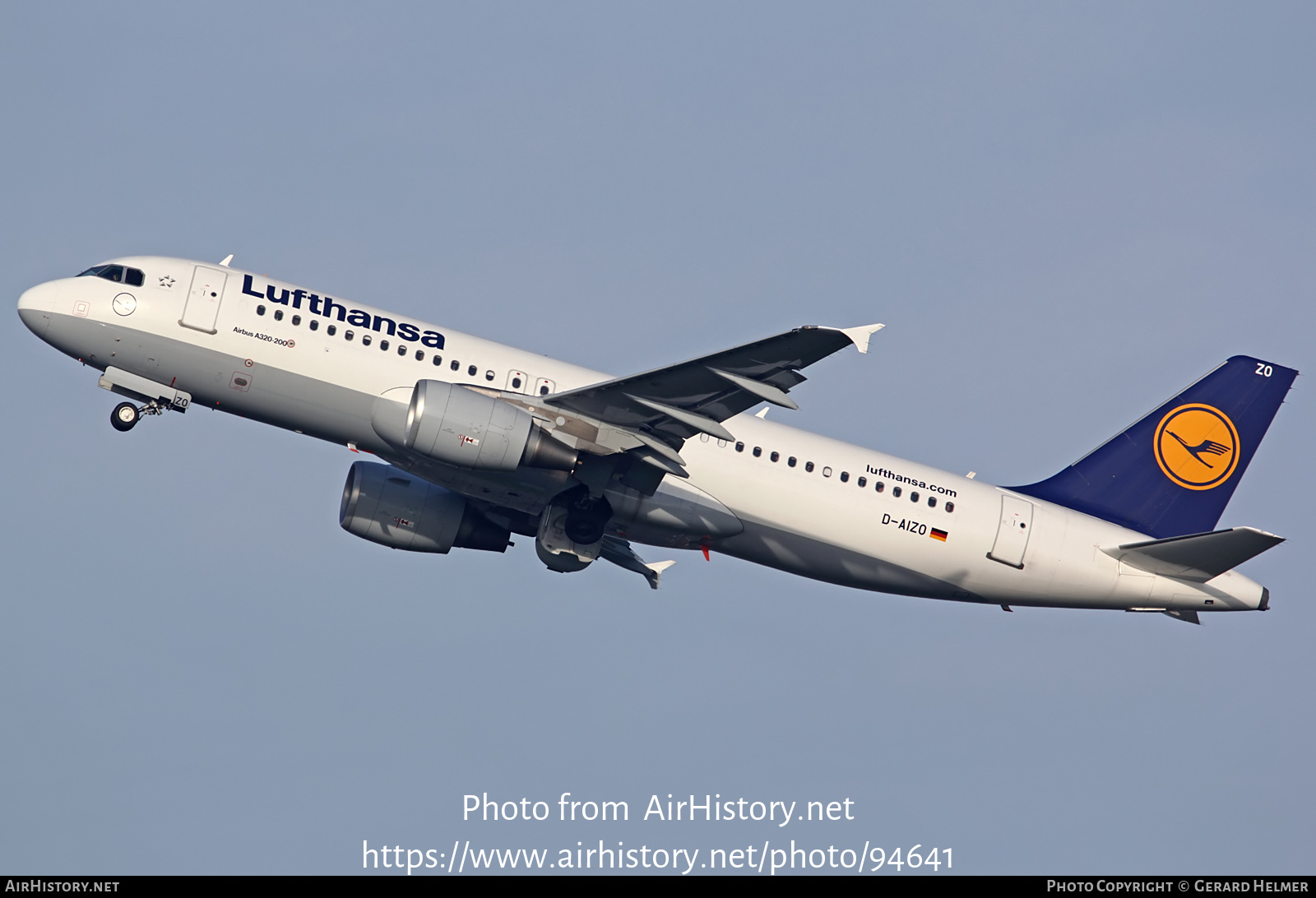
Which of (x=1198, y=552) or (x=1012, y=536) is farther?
(x=1012, y=536)

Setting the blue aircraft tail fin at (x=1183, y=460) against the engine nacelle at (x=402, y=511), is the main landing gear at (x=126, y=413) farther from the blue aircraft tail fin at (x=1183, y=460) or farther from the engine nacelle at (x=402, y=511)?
the blue aircraft tail fin at (x=1183, y=460)

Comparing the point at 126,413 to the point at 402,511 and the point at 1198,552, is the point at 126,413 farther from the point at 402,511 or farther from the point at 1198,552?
the point at 1198,552

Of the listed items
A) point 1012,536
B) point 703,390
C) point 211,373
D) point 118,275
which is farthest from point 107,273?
point 1012,536

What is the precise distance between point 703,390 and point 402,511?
1093 centimetres

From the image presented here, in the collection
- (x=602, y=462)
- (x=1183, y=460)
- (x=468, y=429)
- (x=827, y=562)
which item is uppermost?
(x=1183, y=460)

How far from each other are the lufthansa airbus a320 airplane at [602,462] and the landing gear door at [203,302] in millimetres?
60

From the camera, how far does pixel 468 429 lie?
3162 cm

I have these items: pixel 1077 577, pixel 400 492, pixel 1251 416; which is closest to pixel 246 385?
pixel 400 492

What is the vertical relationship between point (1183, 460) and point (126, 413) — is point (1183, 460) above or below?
above

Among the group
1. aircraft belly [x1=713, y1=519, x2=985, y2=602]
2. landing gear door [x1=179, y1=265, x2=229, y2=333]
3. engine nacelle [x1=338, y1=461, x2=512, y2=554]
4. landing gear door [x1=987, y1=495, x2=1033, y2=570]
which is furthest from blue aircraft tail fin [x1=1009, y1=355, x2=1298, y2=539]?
landing gear door [x1=179, y1=265, x2=229, y2=333]

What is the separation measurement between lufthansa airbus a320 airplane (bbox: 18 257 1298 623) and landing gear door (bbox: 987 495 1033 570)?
0.16 feet

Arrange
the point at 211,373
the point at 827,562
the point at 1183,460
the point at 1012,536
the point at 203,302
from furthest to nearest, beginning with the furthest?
the point at 1183,460 → the point at 1012,536 → the point at 827,562 → the point at 203,302 → the point at 211,373

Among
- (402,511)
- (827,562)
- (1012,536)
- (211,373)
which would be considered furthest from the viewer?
(402,511)

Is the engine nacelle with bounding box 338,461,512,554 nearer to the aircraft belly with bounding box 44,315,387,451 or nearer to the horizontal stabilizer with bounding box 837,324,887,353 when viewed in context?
the aircraft belly with bounding box 44,315,387,451
